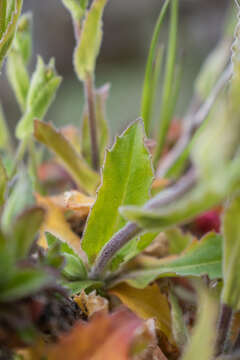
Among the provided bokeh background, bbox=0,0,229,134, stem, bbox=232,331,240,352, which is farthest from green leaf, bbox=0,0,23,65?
bokeh background, bbox=0,0,229,134

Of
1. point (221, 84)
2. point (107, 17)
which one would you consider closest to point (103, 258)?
point (221, 84)

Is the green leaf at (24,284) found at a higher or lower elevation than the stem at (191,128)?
higher

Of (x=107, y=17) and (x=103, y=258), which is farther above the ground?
(x=107, y=17)

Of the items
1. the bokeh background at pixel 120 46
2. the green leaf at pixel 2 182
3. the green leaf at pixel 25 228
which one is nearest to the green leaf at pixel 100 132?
the green leaf at pixel 2 182

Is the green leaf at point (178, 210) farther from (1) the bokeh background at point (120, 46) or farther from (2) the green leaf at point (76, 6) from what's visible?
(1) the bokeh background at point (120, 46)

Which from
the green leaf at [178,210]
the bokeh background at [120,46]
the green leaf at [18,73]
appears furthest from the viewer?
the bokeh background at [120,46]

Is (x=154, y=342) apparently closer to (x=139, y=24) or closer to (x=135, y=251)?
(x=135, y=251)

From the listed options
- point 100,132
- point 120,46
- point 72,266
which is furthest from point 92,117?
point 120,46
